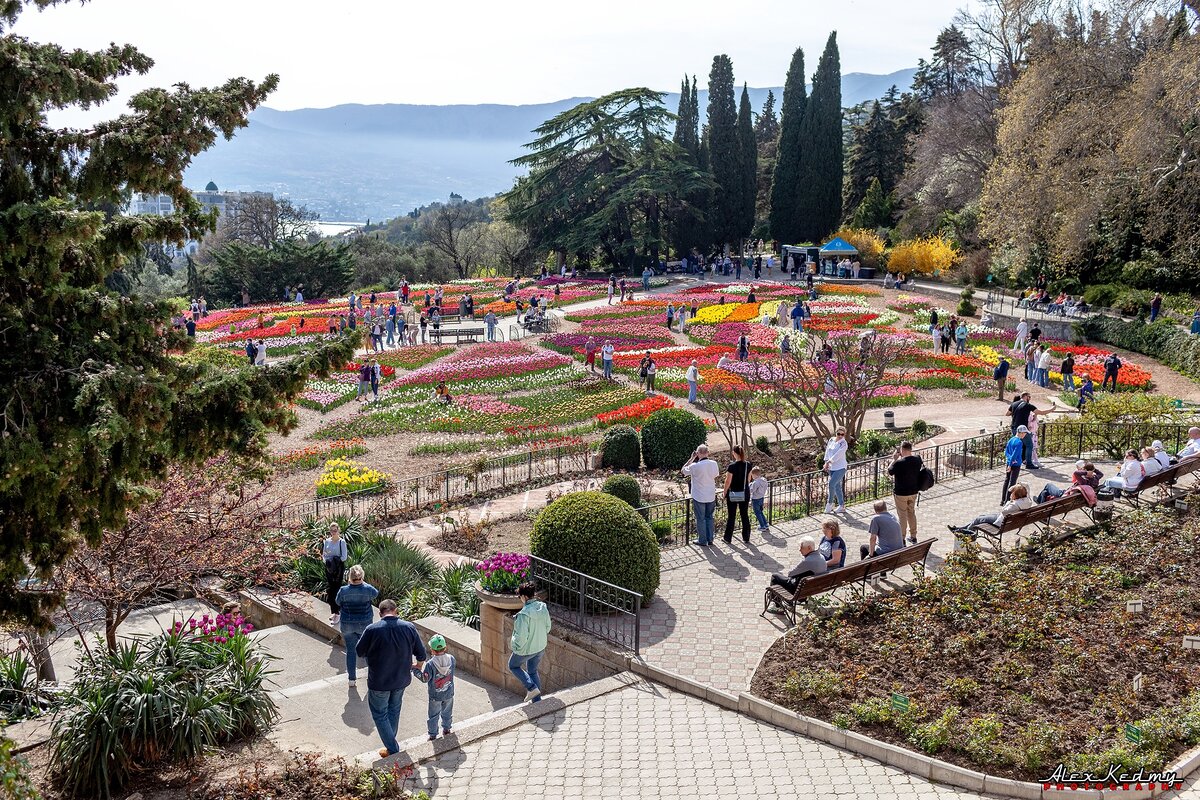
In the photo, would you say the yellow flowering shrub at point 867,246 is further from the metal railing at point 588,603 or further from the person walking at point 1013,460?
the metal railing at point 588,603

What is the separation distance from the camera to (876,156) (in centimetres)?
6575

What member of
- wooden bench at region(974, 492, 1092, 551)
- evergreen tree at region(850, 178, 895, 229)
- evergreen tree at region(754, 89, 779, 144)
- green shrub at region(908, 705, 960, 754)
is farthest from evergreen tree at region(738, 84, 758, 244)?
green shrub at region(908, 705, 960, 754)

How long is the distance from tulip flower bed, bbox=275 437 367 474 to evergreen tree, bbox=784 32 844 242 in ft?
145

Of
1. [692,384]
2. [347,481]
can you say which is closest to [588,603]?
[347,481]

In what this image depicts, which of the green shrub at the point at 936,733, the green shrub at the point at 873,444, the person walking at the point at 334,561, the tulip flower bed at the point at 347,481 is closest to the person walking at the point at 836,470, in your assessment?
the green shrub at the point at 873,444

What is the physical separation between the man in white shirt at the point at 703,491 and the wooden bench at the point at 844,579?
79.4 inches

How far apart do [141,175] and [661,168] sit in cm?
5306

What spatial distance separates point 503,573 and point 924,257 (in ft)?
147

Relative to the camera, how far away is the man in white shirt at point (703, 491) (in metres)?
13.0

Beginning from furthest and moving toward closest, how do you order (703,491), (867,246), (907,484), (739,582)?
(867,246) → (703,491) → (907,484) → (739,582)

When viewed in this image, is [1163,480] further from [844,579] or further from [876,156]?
[876,156]

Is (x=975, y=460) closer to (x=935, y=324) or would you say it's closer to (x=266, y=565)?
(x=266, y=565)

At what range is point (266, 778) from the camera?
747 cm

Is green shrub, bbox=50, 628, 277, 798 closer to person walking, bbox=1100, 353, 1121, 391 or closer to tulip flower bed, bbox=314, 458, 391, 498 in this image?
tulip flower bed, bbox=314, 458, 391, 498
